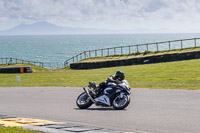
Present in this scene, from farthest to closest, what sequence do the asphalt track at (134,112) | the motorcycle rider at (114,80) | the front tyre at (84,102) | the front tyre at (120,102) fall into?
the front tyre at (84,102) < the motorcycle rider at (114,80) < the front tyre at (120,102) < the asphalt track at (134,112)

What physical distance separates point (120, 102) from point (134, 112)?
73cm

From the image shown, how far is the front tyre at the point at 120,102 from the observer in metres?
11.2

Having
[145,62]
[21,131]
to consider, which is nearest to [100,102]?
[21,131]

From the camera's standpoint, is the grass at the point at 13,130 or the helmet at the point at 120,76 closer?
the grass at the point at 13,130

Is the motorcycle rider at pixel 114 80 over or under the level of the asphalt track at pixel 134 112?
over

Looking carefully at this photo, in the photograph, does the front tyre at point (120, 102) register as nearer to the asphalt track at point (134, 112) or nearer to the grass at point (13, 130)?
the asphalt track at point (134, 112)

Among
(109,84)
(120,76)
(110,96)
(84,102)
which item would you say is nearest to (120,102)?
(110,96)

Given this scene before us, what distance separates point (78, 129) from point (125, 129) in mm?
1080

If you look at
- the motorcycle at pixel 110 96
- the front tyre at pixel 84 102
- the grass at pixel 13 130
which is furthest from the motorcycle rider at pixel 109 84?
the grass at pixel 13 130

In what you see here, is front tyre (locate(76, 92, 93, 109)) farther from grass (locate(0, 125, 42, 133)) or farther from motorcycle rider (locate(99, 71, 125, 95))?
grass (locate(0, 125, 42, 133))

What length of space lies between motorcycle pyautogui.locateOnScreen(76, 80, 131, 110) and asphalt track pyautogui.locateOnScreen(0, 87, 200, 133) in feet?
0.71

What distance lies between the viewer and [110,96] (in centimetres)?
1149

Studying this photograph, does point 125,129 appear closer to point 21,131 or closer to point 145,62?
point 21,131

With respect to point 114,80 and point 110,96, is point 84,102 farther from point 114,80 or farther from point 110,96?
point 114,80
